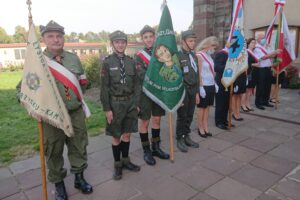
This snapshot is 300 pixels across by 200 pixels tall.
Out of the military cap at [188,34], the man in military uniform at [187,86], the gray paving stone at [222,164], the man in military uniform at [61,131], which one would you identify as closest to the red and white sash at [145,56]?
the man in military uniform at [187,86]

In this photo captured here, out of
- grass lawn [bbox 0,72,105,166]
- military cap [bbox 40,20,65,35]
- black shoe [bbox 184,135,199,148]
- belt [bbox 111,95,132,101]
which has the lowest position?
grass lawn [bbox 0,72,105,166]

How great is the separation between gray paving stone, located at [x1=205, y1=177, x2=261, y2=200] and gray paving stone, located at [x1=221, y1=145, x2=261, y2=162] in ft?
2.64

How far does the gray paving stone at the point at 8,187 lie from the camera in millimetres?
3402

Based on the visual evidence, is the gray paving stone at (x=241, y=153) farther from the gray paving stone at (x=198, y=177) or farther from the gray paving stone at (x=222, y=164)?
the gray paving stone at (x=198, y=177)

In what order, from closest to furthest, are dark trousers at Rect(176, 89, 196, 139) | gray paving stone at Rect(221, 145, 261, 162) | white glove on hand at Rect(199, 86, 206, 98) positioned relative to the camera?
gray paving stone at Rect(221, 145, 261, 162), dark trousers at Rect(176, 89, 196, 139), white glove on hand at Rect(199, 86, 206, 98)

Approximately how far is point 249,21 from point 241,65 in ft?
21.9

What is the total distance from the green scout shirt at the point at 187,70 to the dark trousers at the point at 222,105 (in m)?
1.43

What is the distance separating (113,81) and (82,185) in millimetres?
1360

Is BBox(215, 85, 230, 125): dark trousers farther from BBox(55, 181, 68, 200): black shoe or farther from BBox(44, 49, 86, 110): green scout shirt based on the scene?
BBox(55, 181, 68, 200): black shoe

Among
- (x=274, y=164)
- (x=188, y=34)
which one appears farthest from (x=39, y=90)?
(x=274, y=164)

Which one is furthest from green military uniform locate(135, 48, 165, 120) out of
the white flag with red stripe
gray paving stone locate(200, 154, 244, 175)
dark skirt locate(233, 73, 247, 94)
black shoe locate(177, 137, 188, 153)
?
dark skirt locate(233, 73, 247, 94)

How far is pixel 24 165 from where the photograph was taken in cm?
417

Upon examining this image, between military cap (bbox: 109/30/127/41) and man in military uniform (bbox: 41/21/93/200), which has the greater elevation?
military cap (bbox: 109/30/127/41)

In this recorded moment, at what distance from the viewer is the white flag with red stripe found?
2725mm
